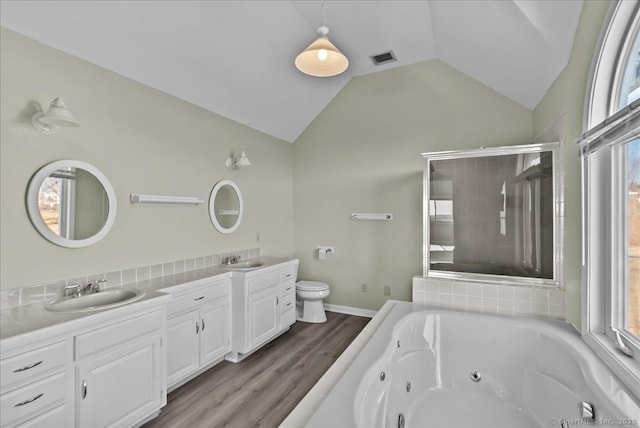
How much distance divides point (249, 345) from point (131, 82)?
240 cm

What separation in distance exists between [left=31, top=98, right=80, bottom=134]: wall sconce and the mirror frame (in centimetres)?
265

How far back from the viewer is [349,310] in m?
4.11

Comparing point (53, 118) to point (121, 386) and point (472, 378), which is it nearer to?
point (121, 386)

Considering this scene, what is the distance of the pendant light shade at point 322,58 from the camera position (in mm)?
2166

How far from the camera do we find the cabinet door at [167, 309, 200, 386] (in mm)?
2283

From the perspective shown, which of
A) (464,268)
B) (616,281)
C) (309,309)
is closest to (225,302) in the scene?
(309,309)

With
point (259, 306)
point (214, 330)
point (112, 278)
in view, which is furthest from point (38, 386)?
point (259, 306)

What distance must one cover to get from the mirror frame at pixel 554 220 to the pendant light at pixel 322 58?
1147 mm

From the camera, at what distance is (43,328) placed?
1502mm

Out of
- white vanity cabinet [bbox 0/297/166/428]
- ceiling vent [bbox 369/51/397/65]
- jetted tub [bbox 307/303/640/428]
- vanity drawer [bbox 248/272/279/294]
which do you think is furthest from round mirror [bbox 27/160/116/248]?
ceiling vent [bbox 369/51/397/65]

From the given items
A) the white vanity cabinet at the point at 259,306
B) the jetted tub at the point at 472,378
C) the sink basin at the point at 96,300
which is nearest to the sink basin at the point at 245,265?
the white vanity cabinet at the point at 259,306

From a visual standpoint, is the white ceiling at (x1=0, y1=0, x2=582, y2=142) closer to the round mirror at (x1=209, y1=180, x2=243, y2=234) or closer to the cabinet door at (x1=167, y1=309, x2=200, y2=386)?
the round mirror at (x1=209, y1=180, x2=243, y2=234)

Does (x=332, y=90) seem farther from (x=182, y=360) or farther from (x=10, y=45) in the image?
(x=182, y=360)

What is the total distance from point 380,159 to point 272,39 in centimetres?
185
